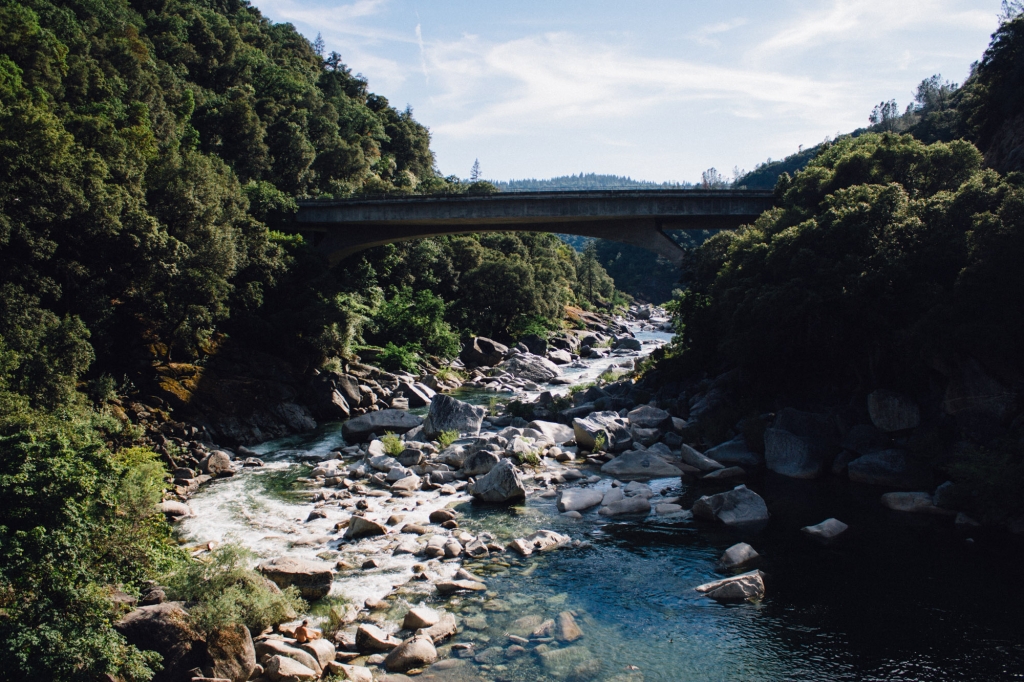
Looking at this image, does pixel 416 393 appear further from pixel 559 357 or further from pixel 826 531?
pixel 826 531

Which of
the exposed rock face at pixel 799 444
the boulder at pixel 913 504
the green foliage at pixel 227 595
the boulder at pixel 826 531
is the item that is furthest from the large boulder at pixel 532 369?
the green foliage at pixel 227 595

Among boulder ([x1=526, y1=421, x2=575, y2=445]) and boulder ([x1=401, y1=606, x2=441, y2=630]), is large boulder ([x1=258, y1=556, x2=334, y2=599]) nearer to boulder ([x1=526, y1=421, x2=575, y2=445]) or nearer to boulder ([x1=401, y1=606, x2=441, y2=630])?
boulder ([x1=401, y1=606, x2=441, y2=630])

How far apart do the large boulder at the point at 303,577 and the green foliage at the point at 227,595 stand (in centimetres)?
61

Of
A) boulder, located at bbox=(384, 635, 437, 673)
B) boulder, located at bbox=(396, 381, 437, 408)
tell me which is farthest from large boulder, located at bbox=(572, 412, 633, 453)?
boulder, located at bbox=(384, 635, 437, 673)

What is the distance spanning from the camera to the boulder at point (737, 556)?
1485 centimetres

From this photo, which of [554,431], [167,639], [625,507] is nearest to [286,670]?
[167,639]

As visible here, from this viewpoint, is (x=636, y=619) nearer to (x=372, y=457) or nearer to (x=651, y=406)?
(x=372, y=457)

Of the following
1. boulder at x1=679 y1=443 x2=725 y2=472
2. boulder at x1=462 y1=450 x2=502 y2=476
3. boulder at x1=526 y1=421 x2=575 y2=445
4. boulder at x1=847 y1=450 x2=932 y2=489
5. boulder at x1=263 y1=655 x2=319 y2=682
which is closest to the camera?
boulder at x1=263 y1=655 x2=319 y2=682

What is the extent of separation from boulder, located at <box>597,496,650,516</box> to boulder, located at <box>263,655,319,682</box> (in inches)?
404

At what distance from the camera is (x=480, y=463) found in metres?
22.3

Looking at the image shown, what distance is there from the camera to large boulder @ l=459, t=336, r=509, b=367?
50219 mm

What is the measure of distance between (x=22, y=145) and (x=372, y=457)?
15544 millimetres

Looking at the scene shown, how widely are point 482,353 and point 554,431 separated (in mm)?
24122

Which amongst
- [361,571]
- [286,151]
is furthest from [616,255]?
[361,571]
